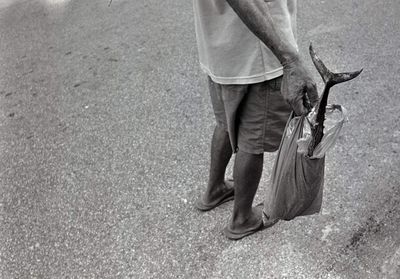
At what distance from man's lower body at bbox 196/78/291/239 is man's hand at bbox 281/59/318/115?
8.8 inches

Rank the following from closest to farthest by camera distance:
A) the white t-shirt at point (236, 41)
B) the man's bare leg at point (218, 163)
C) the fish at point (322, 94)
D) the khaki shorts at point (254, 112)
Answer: the fish at point (322, 94) → the white t-shirt at point (236, 41) → the khaki shorts at point (254, 112) → the man's bare leg at point (218, 163)

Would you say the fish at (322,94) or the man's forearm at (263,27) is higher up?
the man's forearm at (263,27)

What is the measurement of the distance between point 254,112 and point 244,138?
0.16 metres

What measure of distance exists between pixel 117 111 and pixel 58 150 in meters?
0.52

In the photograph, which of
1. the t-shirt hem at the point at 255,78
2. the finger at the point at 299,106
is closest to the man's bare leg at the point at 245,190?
the t-shirt hem at the point at 255,78

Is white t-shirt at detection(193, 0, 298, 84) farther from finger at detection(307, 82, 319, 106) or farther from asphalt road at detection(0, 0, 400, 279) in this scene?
asphalt road at detection(0, 0, 400, 279)

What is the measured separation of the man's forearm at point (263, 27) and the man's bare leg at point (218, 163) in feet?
2.45

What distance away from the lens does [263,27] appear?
154 cm

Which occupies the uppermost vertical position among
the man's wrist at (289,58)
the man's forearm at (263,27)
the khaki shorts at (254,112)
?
the man's forearm at (263,27)

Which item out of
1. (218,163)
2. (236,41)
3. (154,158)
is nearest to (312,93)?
(236,41)

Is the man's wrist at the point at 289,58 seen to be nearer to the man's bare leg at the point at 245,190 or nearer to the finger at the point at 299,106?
the finger at the point at 299,106

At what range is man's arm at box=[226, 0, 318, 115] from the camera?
1529 mm

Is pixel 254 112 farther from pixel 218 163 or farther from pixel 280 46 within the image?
pixel 218 163

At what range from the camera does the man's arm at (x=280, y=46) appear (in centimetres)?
153
